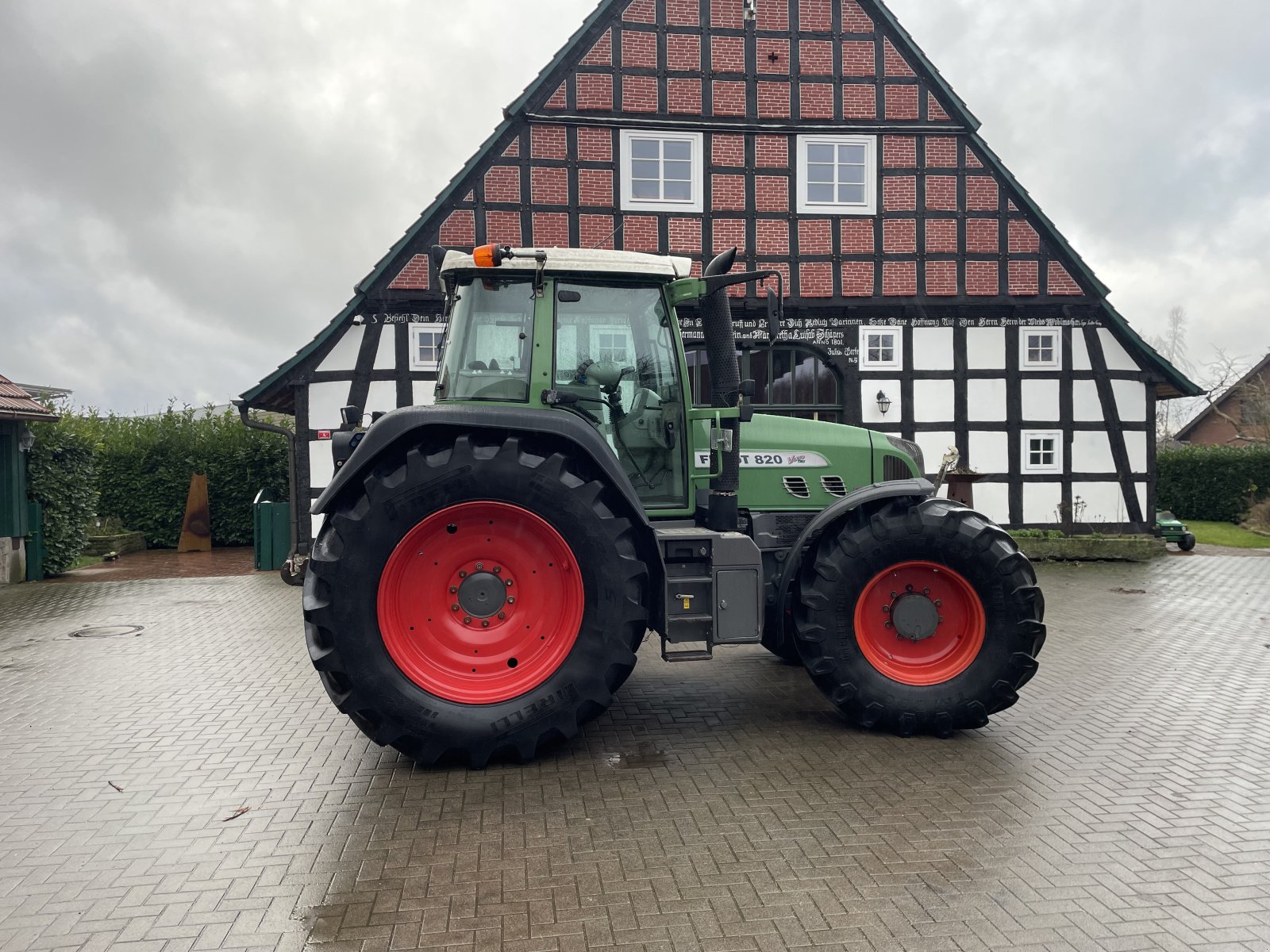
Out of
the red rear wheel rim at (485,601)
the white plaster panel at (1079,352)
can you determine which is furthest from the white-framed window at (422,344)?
the white plaster panel at (1079,352)

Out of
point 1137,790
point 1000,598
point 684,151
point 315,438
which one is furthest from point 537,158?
point 1137,790

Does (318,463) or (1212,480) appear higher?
(318,463)

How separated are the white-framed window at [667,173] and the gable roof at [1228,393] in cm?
2342

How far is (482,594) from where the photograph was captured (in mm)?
4371

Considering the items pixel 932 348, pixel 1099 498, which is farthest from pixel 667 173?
pixel 1099 498

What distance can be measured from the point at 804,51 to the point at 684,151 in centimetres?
262

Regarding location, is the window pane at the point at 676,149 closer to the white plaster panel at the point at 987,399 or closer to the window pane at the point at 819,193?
the window pane at the point at 819,193

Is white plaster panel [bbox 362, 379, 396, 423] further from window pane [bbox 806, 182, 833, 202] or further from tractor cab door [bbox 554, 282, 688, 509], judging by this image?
tractor cab door [bbox 554, 282, 688, 509]

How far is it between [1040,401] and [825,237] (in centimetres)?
460

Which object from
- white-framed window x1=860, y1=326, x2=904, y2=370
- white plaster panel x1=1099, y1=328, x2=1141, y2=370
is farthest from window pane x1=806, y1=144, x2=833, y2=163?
white plaster panel x1=1099, y1=328, x2=1141, y2=370

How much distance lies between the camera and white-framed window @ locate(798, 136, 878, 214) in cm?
1391

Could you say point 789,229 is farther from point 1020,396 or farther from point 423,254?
point 423,254

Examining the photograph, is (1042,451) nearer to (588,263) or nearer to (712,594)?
(712,594)

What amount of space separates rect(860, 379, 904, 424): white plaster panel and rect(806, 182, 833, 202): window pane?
305 centimetres
